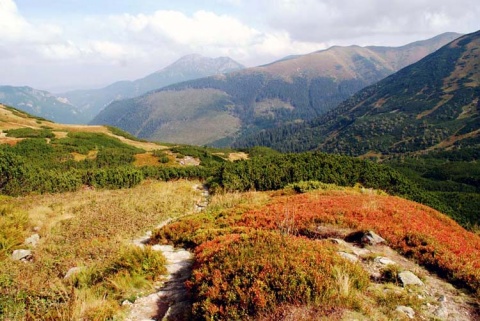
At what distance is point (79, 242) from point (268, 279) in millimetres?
7363

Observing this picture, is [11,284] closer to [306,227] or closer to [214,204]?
[306,227]

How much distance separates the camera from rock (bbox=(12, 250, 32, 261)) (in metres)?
9.57

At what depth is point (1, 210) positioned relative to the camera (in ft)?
40.9

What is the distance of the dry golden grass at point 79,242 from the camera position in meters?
6.32

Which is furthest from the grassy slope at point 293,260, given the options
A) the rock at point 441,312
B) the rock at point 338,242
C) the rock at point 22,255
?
the rock at point 22,255

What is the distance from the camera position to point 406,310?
5.79 metres

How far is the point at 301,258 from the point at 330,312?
1404 millimetres

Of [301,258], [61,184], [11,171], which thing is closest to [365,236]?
[301,258]

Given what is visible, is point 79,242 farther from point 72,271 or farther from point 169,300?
point 169,300

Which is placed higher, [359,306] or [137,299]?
[359,306]

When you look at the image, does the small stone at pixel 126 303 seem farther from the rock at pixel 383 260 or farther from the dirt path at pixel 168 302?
the rock at pixel 383 260

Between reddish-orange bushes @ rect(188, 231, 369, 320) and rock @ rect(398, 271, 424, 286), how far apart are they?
106 centimetres

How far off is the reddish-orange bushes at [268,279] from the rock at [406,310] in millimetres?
748

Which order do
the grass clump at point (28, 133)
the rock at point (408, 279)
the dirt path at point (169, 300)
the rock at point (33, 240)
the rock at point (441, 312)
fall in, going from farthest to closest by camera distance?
1. the grass clump at point (28, 133)
2. the rock at point (33, 240)
3. the rock at point (408, 279)
4. the dirt path at point (169, 300)
5. the rock at point (441, 312)
